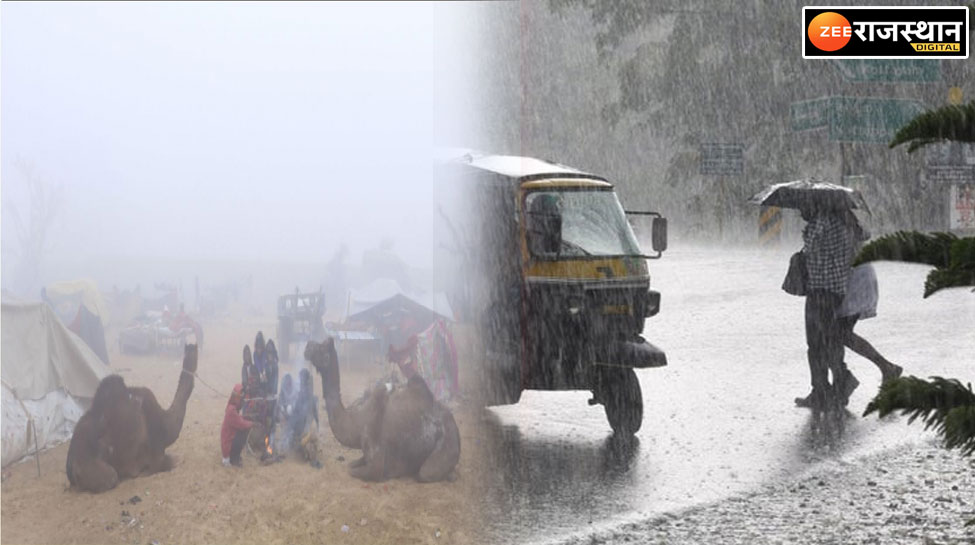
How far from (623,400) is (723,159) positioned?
46.6ft

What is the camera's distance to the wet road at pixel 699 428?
20.8 feet

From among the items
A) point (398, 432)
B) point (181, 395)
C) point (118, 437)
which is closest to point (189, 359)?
point (181, 395)

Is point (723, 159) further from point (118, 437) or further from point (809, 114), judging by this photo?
point (118, 437)

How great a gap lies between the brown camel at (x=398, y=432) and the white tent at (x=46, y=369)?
1.55 m

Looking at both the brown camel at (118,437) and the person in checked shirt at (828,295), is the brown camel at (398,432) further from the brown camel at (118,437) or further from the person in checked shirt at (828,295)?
the person in checked shirt at (828,295)

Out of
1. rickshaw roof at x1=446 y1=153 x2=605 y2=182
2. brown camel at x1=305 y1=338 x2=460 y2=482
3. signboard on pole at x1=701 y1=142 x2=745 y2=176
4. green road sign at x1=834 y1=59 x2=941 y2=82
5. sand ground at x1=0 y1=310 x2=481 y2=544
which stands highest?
green road sign at x1=834 y1=59 x2=941 y2=82

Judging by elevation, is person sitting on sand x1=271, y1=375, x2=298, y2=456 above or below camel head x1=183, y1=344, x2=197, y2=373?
below

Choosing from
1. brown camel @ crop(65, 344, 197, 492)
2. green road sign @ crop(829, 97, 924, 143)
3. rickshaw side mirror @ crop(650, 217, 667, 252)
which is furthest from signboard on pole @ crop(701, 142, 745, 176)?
brown camel @ crop(65, 344, 197, 492)

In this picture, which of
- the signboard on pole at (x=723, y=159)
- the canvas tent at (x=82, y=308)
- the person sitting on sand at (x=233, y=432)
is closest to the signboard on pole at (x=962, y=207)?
the signboard on pole at (x=723, y=159)

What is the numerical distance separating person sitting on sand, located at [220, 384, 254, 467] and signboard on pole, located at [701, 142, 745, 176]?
51.6 ft

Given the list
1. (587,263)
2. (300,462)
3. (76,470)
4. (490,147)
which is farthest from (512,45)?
(76,470)

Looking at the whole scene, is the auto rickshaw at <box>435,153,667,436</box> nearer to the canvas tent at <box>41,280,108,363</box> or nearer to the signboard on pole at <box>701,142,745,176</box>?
the canvas tent at <box>41,280,108,363</box>

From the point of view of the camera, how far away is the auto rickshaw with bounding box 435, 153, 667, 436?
751 cm

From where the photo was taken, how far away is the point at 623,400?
25.3 feet
